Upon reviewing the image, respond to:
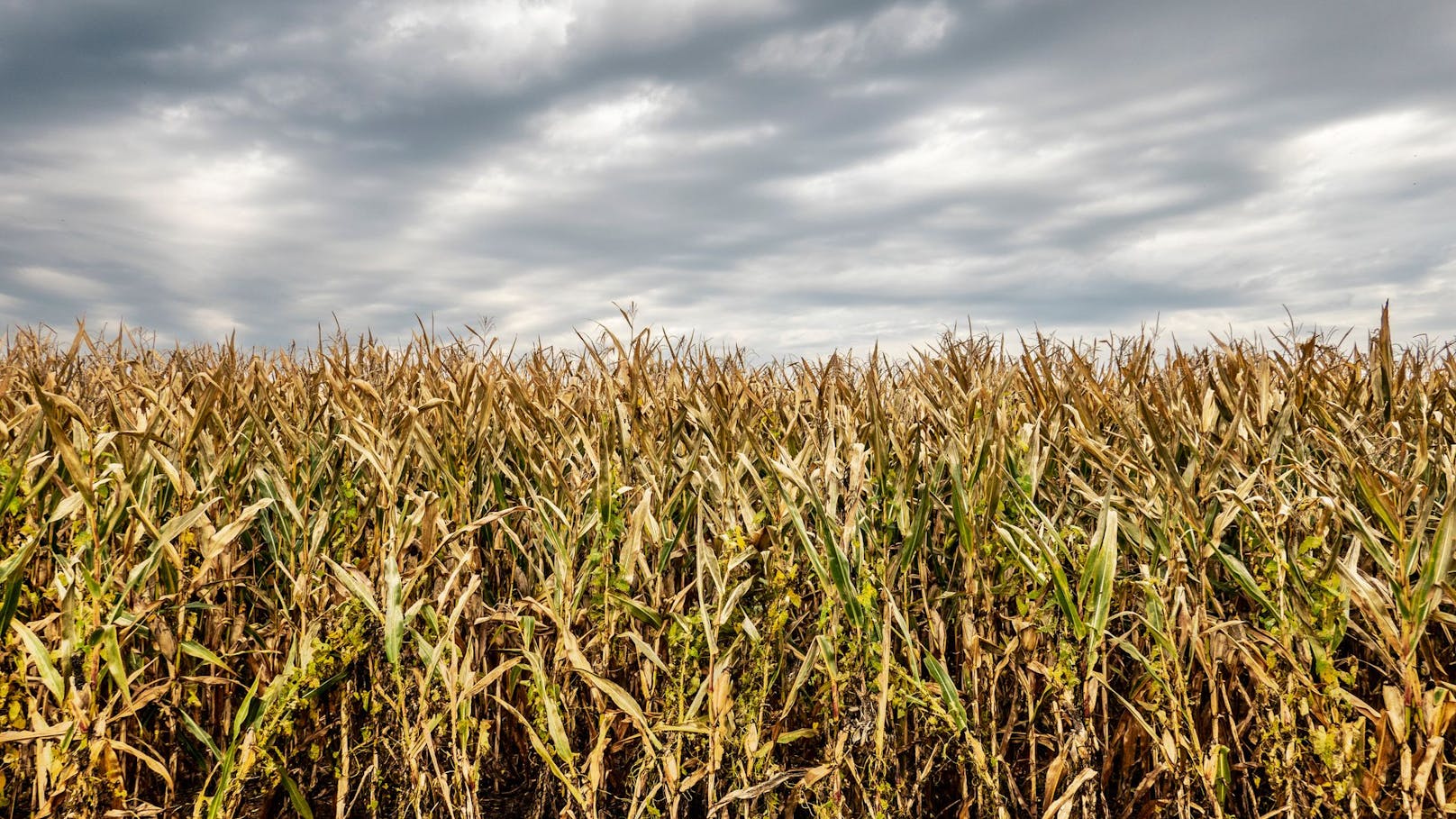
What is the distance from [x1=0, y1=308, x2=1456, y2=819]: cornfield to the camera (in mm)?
1568

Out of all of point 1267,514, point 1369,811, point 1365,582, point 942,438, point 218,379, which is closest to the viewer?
point 1365,582

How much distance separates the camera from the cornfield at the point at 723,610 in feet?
5.15

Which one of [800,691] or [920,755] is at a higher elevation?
[800,691]

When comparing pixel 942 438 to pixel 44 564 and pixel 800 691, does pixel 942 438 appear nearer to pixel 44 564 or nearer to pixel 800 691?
pixel 800 691

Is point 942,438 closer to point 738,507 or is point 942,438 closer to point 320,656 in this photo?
point 738,507

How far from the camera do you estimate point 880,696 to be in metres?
1.57

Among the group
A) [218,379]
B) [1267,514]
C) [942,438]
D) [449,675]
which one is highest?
[218,379]

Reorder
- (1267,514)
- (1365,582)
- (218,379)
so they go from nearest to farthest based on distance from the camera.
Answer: (1365,582) < (1267,514) < (218,379)

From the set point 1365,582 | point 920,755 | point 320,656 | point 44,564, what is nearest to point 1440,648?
point 1365,582

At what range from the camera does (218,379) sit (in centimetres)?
205

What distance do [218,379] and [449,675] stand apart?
1.00 meters

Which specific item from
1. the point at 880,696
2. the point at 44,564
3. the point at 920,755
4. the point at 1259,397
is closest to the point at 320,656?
the point at 44,564

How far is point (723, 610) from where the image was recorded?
1556mm

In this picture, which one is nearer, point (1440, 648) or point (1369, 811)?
point (1369, 811)
